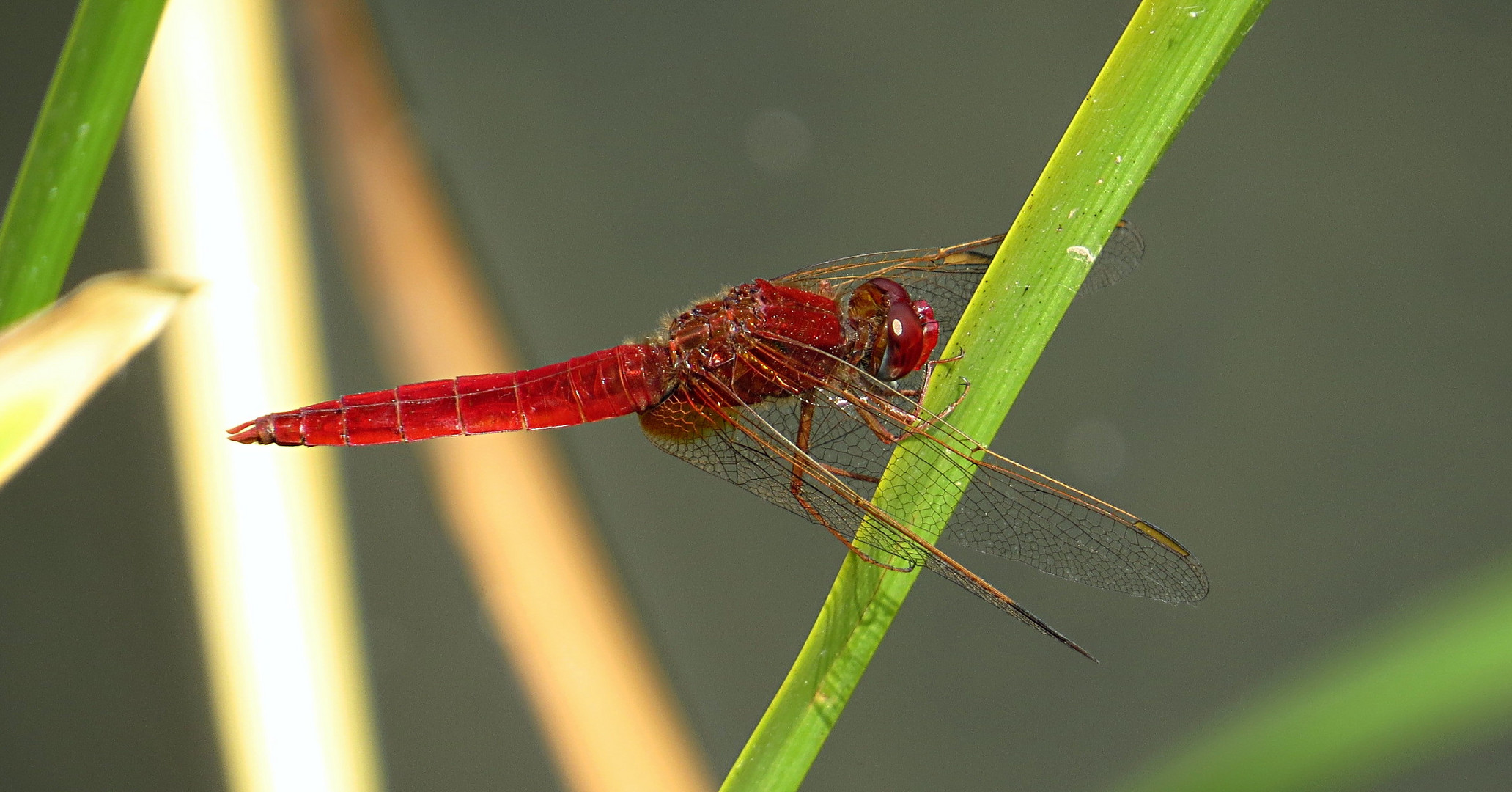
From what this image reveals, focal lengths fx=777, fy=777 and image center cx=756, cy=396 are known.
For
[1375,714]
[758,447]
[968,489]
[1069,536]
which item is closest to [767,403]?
[758,447]

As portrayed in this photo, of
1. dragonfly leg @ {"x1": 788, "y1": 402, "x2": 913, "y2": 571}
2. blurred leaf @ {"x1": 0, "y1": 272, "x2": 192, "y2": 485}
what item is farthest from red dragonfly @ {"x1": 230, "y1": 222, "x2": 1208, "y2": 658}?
blurred leaf @ {"x1": 0, "y1": 272, "x2": 192, "y2": 485}

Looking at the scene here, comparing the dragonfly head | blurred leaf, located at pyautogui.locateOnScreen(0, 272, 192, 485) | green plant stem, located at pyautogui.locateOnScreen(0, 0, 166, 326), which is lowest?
blurred leaf, located at pyautogui.locateOnScreen(0, 272, 192, 485)

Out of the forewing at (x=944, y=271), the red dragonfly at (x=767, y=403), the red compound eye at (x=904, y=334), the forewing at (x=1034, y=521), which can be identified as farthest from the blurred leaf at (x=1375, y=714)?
the forewing at (x=944, y=271)

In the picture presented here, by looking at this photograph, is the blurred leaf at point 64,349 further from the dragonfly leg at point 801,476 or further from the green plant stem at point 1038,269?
the dragonfly leg at point 801,476

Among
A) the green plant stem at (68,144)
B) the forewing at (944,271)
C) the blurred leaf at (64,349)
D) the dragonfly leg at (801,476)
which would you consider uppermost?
the forewing at (944,271)

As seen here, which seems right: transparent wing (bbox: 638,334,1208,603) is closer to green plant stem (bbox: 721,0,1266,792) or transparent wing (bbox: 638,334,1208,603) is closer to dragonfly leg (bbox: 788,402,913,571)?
dragonfly leg (bbox: 788,402,913,571)

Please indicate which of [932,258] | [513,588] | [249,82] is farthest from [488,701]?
[249,82]

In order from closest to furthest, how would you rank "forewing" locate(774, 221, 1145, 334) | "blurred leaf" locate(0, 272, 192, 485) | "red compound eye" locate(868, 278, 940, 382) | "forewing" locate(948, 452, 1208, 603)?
"blurred leaf" locate(0, 272, 192, 485), "forewing" locate(948, 452, 1208, 603), "red compound eye" locate(868, 278, 940, 382), "forewing" locate(774, 221, 1145, 334)

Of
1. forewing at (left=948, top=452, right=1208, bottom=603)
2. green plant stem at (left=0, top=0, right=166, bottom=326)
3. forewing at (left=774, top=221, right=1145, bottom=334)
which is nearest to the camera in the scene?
green plant stem at (left=0, top=0, right=166, bottom=326)
